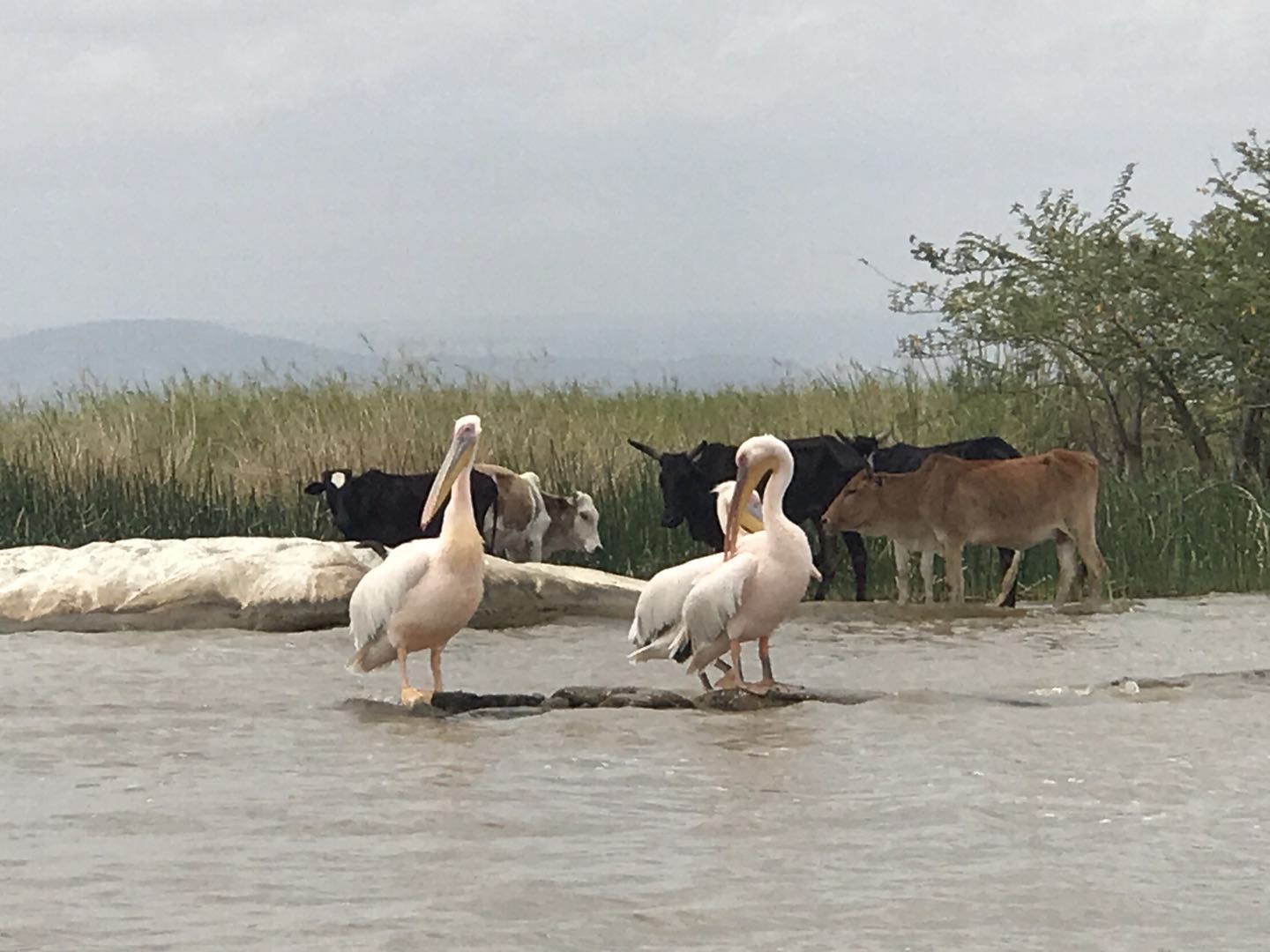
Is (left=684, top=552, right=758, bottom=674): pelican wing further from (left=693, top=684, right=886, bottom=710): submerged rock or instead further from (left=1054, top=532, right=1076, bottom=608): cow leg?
(left=1054, top=532, right=1076, bottom=608): cow leg

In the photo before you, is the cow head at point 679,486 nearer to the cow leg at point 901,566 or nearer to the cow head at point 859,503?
the cow head at point 859,503

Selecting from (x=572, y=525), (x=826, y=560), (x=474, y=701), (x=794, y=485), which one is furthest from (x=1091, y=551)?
(x=474, y=701)

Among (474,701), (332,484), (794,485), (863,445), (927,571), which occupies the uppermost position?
(863,445)

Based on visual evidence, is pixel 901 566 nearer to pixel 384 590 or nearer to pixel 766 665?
pixel 766 665

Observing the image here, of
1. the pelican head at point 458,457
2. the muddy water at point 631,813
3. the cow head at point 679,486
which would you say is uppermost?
the pelican head at point 458,457

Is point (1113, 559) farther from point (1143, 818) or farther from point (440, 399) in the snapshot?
point (440, 399)

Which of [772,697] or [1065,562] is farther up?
[1065,562]

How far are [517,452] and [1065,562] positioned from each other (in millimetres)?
6808

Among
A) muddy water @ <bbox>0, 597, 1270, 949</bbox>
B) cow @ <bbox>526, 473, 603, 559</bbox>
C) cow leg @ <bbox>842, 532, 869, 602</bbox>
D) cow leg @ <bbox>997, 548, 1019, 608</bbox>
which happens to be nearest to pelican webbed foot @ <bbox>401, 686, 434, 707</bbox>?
muddy water @ <bbox>0, 597, 1270, 949</bbox>

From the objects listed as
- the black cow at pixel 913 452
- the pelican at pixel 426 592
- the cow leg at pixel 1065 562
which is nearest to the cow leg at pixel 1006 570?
→ the cow leg at pixel 1065 562

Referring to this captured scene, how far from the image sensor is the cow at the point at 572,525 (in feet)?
53.9

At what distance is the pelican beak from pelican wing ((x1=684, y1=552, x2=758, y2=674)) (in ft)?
0.75

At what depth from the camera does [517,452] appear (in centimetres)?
2089

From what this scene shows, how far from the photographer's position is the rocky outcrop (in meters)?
13.5
